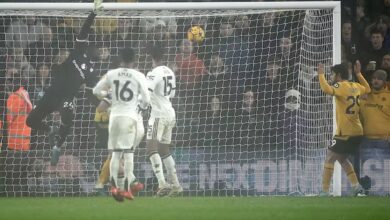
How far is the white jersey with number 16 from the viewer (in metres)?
15.0

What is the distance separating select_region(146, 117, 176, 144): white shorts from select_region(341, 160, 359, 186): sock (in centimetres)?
262

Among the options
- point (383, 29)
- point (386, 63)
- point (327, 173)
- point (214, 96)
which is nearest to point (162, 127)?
point (214, 96)

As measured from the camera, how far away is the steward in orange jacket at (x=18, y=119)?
1756 cm

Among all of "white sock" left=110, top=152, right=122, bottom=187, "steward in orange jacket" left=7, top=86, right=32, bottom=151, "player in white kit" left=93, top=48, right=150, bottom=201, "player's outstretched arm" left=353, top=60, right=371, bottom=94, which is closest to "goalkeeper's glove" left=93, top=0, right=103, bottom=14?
"player in white kit" left=93, top=48, right=150, bottom=201

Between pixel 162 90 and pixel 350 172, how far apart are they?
119 inches

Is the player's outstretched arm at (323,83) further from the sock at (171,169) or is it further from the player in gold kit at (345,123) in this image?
the sock at (171,169)

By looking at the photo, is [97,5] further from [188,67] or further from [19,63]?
[188,67]

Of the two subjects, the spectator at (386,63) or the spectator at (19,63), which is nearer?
the spectator at (19,63)

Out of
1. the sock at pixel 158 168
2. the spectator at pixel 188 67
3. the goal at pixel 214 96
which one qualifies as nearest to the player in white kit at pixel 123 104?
the sock at pixel 158 168

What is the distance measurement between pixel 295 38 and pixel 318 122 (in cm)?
141

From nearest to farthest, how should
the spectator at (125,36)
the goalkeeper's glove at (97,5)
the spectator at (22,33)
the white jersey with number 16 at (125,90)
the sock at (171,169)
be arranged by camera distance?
the white jersey with number 16 at (125,90) < the goalkeeper's glove at (97,5) < the sock at (171,169) < the spectator at (22,33) < the spectator at (125,36)

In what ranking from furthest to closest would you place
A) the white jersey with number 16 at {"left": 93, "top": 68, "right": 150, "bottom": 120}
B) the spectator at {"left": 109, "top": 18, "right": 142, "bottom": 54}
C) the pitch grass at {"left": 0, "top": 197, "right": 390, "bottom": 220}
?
the spectator at {"left": 109, "top": 18, "right": 142, "bottom": 54} < the white jersey with number 16 at {"left": 93, "top": 68, "right": 150, "bottom": 120} < the pitch grass at {"left": 0, "top": 197, "right": 390, "bottom": 220}

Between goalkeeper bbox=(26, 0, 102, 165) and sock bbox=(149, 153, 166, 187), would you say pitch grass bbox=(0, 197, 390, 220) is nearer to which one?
sock bbox=(149, 153, 166, 187)

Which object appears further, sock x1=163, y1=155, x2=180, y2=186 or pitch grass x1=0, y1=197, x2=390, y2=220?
sock x1=163, y1=155, x2=180, y2=186
